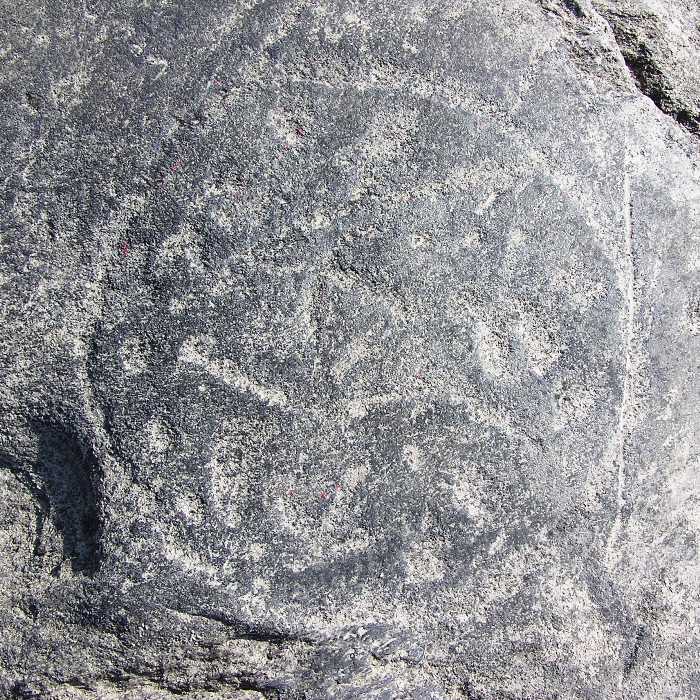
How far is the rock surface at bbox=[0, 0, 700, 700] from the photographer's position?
0.76 metres

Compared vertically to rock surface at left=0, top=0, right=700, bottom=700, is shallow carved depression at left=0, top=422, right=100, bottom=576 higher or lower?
lower

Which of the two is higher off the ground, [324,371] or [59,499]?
[324,371]

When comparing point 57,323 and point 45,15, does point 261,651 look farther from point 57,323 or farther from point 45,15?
point 45,15

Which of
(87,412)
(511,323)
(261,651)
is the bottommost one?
(261,651)

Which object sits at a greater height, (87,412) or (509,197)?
(509,197)

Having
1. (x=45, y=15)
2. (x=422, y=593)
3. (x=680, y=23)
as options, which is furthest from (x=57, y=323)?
(x=680, y=23)

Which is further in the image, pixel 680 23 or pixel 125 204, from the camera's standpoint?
pixel 680 23

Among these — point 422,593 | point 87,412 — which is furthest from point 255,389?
point 422,593

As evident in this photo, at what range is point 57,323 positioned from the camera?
2.49ft

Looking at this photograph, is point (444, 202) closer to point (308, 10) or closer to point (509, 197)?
point (509, 197)

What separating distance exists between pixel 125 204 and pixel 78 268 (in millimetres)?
80

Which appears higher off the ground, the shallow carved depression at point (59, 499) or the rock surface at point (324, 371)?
the rock surface at point (324, 371)

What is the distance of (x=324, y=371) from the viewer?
765mm

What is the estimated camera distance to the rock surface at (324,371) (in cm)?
76
